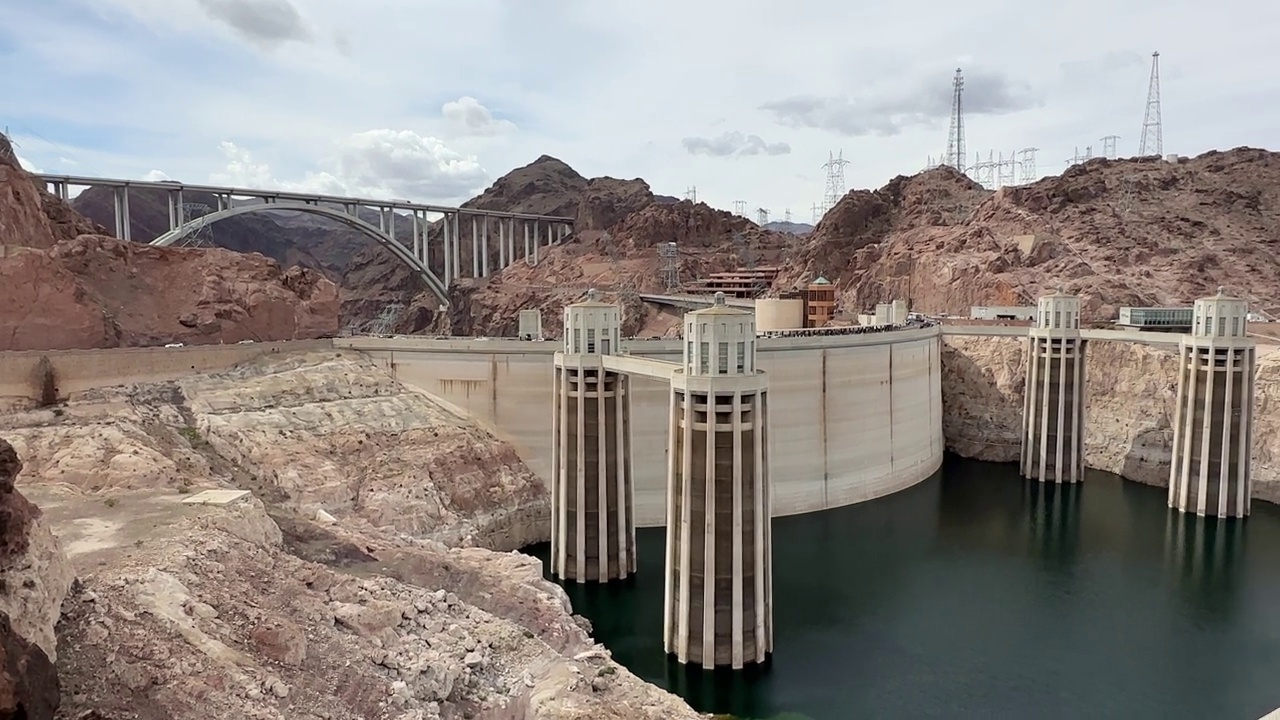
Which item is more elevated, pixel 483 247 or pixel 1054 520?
pixel 483 247

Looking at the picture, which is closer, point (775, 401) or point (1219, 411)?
point (775, 401)

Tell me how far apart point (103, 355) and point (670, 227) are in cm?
7569

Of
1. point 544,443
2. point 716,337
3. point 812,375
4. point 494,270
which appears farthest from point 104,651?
point 494,270

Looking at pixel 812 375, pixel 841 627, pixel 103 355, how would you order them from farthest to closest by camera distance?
pixel 812 375 < pixel 103 355 < pixel 841 627

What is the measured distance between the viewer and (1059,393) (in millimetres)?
49719

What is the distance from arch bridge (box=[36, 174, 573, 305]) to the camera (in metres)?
61.6

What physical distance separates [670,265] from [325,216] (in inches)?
1461

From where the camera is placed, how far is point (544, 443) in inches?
1567

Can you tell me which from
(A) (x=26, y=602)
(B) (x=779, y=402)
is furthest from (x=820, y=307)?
(A) (x=26, y=602)

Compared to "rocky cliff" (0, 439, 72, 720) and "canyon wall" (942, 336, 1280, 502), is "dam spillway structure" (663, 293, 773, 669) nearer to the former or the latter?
"rocky cliff" (0, 439, 72, 720)

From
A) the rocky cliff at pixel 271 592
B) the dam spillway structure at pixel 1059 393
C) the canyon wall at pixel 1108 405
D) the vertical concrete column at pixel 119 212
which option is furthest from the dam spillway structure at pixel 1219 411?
the vertical concrete column at pixel 119 212

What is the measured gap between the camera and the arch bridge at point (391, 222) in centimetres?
6156

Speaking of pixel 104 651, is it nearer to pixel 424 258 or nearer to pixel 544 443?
pixel 544 443

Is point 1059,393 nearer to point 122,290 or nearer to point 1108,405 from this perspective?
point 1108,405
